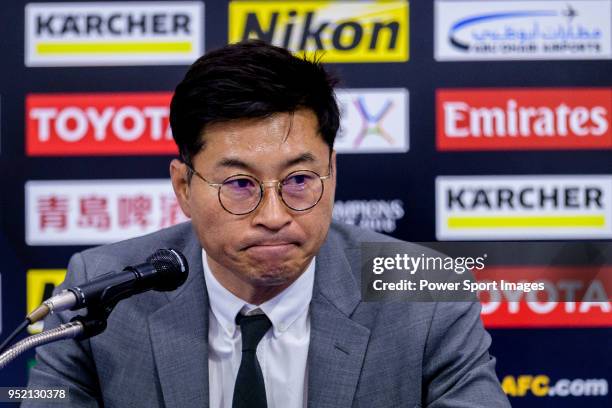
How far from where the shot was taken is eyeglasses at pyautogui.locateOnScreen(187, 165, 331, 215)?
3.77 feet

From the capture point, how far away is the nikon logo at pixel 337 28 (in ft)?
6.59

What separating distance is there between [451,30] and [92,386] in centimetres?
138

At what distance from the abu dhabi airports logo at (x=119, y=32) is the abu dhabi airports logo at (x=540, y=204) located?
0.90 meters

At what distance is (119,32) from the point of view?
6.74 feet

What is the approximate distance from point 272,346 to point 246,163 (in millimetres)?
369

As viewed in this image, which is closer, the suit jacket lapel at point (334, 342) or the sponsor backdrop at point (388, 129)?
the suit jacket lapel at point (334, 342)

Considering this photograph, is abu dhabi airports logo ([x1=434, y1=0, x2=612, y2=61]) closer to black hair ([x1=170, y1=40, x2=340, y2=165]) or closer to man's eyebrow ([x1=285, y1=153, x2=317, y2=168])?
black hair ([x1=170, y1=40, x2=340, y2=165])

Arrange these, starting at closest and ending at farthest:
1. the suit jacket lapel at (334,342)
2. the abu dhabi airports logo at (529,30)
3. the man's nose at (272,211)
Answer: the man's nose at (272,211) < the suit jacket lapel at (334,342) < the abu dhabi airports logo at (529,30)

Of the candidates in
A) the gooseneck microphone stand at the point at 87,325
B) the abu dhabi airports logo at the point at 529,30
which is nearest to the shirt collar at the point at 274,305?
the gooseneck microphone stand at the point at 87,325

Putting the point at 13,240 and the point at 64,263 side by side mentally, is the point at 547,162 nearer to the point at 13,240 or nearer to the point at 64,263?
the point at 64,263

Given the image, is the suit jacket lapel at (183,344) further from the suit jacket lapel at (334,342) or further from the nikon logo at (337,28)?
the nikon logo at (337,28)

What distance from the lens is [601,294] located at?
1.86m

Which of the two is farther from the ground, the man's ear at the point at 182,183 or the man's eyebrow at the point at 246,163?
the man's eyebrow at the point at 246,163

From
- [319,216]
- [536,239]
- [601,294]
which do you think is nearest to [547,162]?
[536,239]
